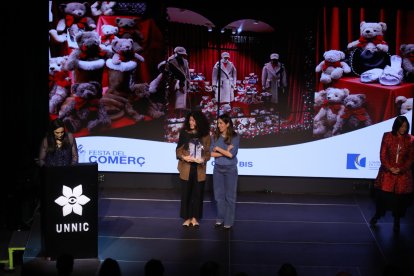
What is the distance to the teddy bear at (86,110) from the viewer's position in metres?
9.24

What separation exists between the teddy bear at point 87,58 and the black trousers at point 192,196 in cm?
236

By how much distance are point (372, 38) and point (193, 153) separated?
3099mm

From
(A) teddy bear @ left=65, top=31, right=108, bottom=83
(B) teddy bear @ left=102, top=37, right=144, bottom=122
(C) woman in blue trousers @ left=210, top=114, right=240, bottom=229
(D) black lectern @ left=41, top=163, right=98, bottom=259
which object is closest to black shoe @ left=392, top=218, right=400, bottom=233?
(C) woman in blue trousers @ left=210, top=114, right=240, bottom=229

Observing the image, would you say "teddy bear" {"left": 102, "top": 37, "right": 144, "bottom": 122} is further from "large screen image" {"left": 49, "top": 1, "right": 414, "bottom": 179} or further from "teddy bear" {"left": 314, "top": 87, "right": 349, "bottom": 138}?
"teddy bear" {"left": 314, "top": 87, "right": 349, "bottom": 138}

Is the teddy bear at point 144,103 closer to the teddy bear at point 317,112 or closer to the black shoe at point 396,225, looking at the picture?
the teddy bear at point 317,112

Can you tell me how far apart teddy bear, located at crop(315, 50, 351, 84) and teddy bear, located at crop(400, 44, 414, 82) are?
72 cm

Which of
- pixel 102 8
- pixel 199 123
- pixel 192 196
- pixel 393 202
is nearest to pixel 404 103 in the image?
pixel 393 202

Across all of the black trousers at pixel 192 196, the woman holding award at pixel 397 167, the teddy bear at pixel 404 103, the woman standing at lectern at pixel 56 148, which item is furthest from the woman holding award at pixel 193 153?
the teddy bear at pixel 404 103

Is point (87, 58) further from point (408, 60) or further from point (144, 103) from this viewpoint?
point (408, 60)

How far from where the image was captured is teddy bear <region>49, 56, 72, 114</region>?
9.18 meters

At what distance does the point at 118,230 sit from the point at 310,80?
10.8ft

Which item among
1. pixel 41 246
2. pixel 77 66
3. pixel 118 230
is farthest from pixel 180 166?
pixel 77 66

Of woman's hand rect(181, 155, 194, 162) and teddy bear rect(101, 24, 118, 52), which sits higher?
teddy bear rect(101, 24, 118, 52)

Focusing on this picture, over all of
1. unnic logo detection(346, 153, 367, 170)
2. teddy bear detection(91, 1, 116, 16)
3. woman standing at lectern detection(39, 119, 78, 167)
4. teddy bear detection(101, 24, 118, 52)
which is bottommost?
unnic logo detection(346, 153, 367, 170)
